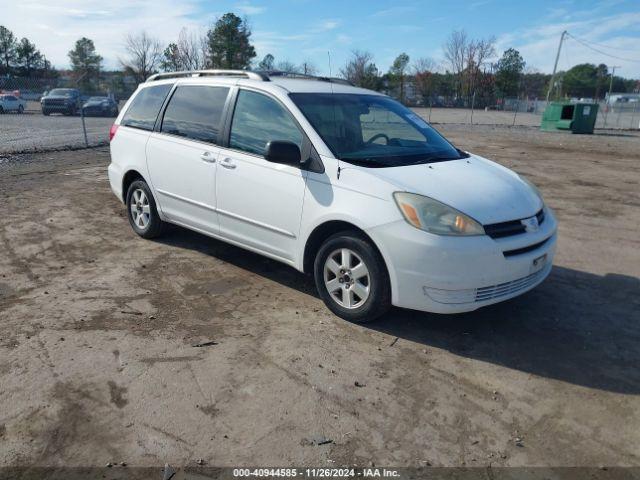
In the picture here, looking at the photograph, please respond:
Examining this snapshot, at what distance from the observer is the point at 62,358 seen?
347 cm

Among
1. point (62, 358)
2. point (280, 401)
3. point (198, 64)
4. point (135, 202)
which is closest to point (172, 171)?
point (135, 202)

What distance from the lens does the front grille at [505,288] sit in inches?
144

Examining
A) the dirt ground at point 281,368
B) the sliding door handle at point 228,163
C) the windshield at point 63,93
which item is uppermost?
the sliding door handle at point 228,163

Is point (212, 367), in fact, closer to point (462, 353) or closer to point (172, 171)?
point (462, 353)

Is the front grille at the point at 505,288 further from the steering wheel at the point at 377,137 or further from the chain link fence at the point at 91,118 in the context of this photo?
the chain link fence at the point at 91,118

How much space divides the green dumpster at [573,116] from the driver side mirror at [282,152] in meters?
25.1

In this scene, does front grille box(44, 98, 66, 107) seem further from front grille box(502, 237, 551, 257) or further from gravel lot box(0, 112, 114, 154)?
front grille box(502, 237, 551, 257)

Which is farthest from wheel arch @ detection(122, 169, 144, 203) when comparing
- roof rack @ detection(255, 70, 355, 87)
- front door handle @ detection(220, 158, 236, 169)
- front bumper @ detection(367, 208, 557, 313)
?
front bumper @ detection(367, 208, 557, 313)

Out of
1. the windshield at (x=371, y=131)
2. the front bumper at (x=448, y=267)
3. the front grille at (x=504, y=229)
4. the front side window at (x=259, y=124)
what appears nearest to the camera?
the front bumper at (x=448, y=267)

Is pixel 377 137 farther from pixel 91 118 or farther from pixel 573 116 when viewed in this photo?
pixel 91 118

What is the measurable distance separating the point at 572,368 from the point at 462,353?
73 cm

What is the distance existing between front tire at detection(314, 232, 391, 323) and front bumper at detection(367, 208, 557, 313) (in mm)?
101

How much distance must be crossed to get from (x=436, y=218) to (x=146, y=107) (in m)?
3.91

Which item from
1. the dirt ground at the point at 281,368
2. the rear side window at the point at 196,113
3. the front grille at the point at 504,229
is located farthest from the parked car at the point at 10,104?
the front grille at the point at 504,229
